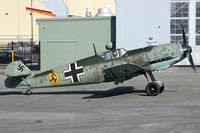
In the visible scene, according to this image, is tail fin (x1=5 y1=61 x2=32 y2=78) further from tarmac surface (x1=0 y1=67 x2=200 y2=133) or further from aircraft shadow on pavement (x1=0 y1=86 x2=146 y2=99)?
aircraft shadow on pavement (x1=0 y1=86 x2=146 y2=99)

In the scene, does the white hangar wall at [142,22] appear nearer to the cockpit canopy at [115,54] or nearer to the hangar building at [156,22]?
the hangar building at [156,22]

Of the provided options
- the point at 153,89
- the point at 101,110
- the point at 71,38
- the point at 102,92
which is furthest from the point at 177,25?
the point at 101,110

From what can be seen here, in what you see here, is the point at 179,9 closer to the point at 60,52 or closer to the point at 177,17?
the point at 177,17

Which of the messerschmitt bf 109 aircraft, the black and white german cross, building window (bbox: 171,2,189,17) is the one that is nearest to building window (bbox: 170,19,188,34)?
building window (bbox: 171,2,189,17)

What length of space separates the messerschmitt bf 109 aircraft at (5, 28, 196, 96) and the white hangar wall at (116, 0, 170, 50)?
56.3 ft

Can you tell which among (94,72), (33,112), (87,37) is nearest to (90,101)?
(94,72)

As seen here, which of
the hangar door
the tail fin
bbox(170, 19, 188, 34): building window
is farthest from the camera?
the hangar door

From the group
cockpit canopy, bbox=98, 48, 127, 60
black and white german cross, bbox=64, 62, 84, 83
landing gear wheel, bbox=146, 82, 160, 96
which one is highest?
cockpit canopy, bbox=98, 48, 127, 60

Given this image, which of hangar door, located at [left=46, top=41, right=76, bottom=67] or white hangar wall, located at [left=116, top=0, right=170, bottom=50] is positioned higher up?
white hangar wall, located at [left=116, top=0, right=170, bottom=50]

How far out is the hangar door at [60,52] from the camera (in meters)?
37.6

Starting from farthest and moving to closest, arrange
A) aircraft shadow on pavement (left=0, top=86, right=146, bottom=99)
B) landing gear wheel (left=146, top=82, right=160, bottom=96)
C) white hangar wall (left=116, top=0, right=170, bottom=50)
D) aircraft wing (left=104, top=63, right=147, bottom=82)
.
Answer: white hangar wall (left=116, top=0, right=170, bottom=50)
aircraft shadow on pavement (left=0, top=86, right=146, bottom=99)
landing gear wheel (left=146, top=82, right=160, bottom=96)
aircraft wing (left=104, top=63, right=147, bottom=82)

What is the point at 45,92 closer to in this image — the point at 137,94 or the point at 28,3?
the point at 137,94

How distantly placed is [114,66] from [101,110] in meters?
3.58

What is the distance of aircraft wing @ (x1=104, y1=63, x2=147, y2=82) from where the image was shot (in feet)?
60.6
